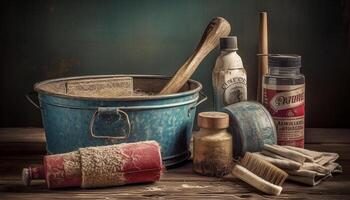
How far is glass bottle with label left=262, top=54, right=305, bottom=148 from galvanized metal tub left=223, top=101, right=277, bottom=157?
0.13ft

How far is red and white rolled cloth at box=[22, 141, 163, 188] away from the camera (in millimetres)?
1052

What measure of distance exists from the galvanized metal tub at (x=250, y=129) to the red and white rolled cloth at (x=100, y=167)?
0.22 m

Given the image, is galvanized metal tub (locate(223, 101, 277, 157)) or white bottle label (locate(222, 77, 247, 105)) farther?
white bottle label (locate(222, 77, 247, 105))

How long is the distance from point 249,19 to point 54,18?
0.54 meters

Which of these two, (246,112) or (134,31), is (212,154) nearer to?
(246,112)

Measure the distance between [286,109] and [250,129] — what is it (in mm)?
107

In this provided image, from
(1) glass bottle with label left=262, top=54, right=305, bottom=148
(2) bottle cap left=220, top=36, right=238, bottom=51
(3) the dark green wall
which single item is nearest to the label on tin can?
(1) glass bottle with label left=262, top=54, right=305, bottom=148

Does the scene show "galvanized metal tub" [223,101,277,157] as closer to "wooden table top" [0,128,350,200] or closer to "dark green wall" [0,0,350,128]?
"wooden table top" [0,128,350,200]

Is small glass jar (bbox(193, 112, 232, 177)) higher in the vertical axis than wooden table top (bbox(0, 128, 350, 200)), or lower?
higher

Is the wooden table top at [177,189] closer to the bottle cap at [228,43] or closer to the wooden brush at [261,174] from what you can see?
the wooden brush at [261,174]

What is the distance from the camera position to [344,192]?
3.55 feet

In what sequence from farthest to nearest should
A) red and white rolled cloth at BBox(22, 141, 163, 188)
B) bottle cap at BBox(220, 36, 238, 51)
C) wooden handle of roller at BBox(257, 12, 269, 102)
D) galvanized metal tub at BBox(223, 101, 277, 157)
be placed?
1. wooden handle of roller at BBox(257, 12, 269, 102)
2. bottle cap at BBox(220, 36, 238, 51)
3. galvanized metal tub at BBox(223, 101, 277, 157)
4. red and white rolled cloth at BBox(22, 141, 163, 188)

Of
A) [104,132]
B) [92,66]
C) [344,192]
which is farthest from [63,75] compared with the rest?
[344,192]

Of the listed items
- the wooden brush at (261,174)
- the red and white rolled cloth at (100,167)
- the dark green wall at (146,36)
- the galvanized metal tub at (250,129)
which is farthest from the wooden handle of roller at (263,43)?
the red and white rolled cloth at (100,167)
